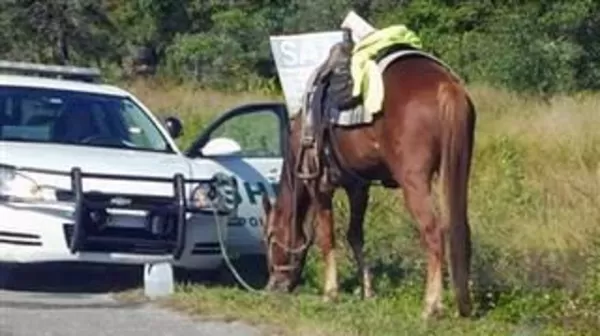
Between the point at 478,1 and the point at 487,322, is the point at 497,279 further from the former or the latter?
the point at 478,1

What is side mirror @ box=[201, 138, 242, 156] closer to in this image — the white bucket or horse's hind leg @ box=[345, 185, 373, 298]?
horse's hind leg @ box=[345, 185, 373, 298]

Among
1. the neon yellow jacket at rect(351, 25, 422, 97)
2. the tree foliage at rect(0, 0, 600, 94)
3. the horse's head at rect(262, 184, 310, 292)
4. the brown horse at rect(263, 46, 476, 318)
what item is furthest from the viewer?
the tree foliage at rect(0, 0, 600, 94)

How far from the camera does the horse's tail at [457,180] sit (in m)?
10.8

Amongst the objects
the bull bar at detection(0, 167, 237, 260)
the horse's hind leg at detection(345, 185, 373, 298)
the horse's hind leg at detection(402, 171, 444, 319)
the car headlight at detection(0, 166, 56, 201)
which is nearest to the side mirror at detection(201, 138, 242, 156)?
the bull bar at detection(0, 167, 237, 260)

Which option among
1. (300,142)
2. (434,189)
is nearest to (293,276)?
(300,142)

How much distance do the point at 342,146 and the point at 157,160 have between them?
6.61 ft

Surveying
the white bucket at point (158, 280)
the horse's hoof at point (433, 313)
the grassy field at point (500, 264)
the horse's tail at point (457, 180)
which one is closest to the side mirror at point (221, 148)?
the grassy field at point (500, 264)

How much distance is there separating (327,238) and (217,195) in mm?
1107

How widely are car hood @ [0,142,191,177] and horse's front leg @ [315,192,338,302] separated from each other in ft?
3.70

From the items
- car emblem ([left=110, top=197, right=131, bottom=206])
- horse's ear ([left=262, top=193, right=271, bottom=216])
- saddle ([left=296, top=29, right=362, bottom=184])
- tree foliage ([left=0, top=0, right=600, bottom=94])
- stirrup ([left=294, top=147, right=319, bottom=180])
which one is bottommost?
tree foliage ([left=0, top=0, right=600, bottom=94])

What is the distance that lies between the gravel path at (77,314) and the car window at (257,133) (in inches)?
70.2

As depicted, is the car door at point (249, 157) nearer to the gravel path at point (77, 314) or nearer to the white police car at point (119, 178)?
the white police car at point (119, 178)

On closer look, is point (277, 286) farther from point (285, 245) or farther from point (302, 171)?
point (302, 171)

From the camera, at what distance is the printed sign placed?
1384cm
